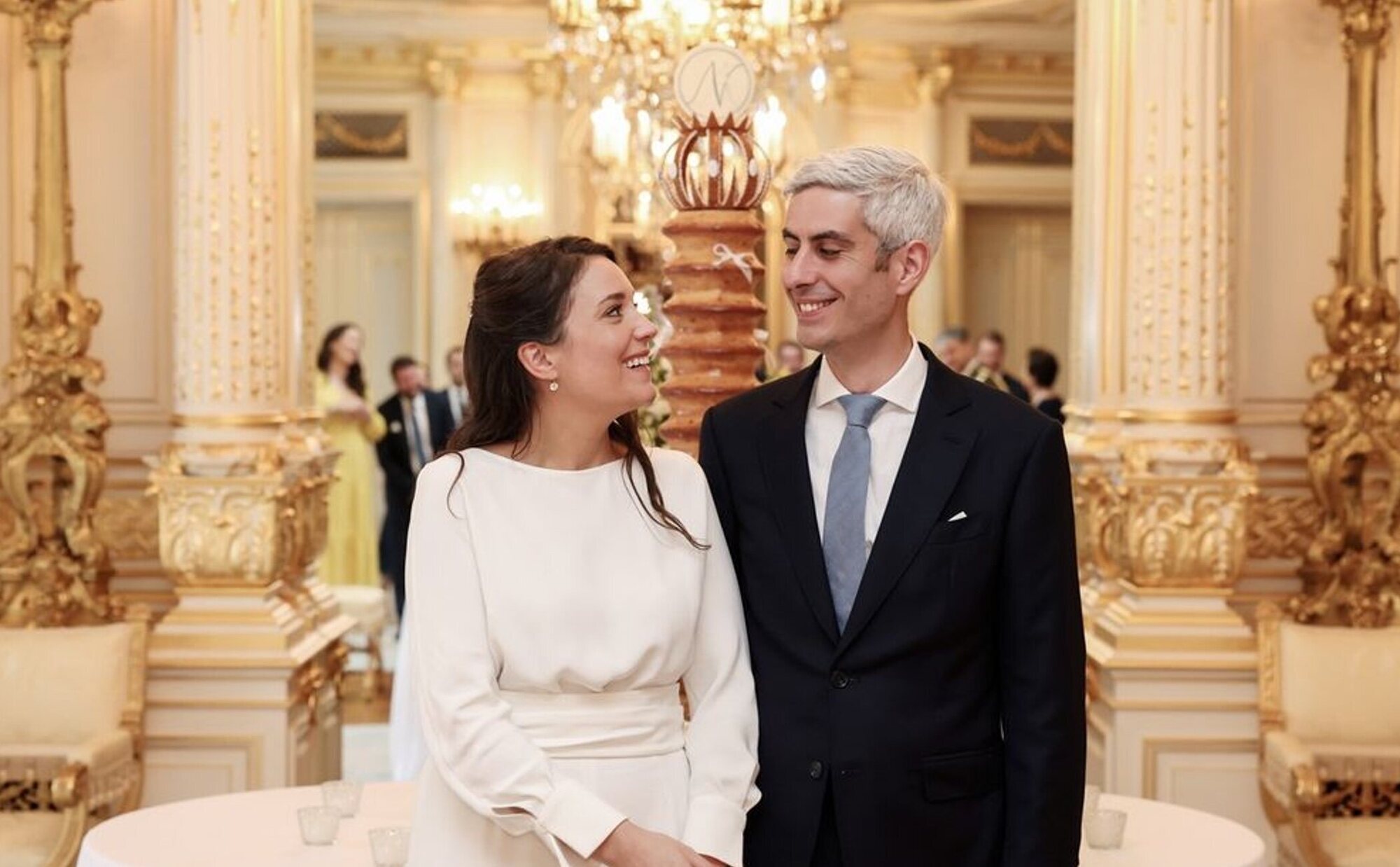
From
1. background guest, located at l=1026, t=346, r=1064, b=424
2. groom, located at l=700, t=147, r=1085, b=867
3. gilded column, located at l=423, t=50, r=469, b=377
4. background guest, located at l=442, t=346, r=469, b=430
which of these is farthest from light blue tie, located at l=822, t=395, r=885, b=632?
gilded column, located at l=423, t=50, r=469, b=377

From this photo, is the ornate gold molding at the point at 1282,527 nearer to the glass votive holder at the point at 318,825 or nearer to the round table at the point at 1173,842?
the round table at the point at 1173,842

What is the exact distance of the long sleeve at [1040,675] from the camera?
7.93 feet

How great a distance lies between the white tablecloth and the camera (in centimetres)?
339

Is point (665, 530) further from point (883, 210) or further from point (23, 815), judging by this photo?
point (23, 815)

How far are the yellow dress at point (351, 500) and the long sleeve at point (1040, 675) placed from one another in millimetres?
7339

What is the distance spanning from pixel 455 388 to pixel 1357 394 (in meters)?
5.80

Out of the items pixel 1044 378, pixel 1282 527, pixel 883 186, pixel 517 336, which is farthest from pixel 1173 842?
pixel 1044 378

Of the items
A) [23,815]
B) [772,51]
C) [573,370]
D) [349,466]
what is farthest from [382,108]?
[573,370]

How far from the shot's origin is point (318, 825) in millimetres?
3449

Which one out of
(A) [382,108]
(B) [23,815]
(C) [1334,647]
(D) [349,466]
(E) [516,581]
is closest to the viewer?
(E) [516,581]

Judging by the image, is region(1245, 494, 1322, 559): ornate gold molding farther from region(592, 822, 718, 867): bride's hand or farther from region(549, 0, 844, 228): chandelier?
region(592, 822, 718, 867): bride's hand

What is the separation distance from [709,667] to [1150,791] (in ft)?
11.2

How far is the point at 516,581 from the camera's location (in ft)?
7.88

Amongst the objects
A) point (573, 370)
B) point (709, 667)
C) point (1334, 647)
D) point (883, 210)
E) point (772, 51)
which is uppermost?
point (772, 51)
